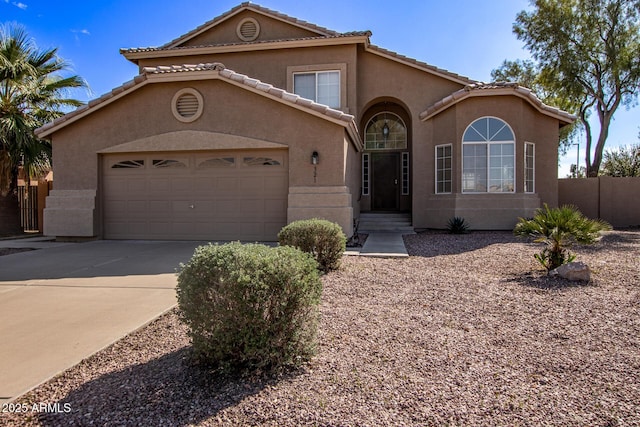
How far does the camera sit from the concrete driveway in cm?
368

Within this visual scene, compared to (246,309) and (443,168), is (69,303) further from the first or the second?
(443,168)

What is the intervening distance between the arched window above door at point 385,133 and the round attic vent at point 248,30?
600 centimetres

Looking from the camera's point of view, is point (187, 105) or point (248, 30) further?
point (248, 30)

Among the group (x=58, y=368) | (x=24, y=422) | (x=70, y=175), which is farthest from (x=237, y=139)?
(x=24, y=422)

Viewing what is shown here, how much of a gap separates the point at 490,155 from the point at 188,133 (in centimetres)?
998

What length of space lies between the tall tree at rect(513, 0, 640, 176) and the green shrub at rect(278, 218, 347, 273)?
1928 centimetres

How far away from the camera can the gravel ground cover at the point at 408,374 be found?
280 cm

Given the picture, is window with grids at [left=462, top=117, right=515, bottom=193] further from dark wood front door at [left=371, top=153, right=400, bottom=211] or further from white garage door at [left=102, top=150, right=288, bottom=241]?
white garage door at [left=102, top=150, right=288, bottom=241]

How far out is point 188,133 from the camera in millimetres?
11578

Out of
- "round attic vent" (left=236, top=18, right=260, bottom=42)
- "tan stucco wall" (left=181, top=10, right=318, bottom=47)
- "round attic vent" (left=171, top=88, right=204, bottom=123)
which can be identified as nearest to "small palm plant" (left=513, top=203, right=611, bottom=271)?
"round attic vent" (left=171, top=88, right=204, bottom=123)

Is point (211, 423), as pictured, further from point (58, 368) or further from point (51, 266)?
point (51, 266)

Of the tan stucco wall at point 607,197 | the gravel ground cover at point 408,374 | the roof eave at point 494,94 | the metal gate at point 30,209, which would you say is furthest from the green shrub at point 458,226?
the metal gate at point 30,209

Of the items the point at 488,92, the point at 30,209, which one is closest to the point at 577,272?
the point at 488,92

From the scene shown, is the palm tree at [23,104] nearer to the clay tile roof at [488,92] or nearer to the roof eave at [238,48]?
the roof eave at [238,48]
